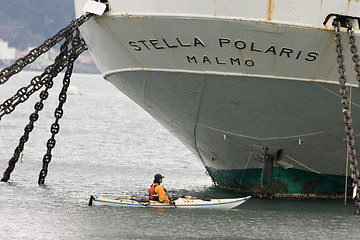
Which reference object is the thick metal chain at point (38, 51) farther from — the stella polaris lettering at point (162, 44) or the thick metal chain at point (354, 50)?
the thick metal chain at point (354, 50)

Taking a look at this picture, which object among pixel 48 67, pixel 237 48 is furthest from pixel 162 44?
pixel 48 67

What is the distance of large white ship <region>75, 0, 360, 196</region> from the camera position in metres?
18.3

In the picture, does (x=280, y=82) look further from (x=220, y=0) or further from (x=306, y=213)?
(x=306, y=213)

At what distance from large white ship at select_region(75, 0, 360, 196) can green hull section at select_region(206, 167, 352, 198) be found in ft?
0.09

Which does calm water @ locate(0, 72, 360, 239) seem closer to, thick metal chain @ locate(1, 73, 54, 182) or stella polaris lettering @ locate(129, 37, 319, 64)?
thick metal chain @ locate(1, 73, 54, 182)

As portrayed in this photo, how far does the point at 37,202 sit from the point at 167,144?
2785 centimetres

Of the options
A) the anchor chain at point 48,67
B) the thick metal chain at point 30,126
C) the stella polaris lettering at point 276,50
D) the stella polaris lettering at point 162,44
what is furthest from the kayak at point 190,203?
the stella polaris lettering at point 276,50

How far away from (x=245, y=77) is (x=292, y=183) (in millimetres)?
3975

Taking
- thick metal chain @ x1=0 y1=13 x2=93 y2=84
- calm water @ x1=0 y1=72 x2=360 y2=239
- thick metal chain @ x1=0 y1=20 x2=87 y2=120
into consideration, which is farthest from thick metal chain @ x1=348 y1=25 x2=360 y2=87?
thick metal chain @ x1=0 y1=20 x2=87 y2=120

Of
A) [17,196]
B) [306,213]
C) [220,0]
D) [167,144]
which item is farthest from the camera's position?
[167,144]

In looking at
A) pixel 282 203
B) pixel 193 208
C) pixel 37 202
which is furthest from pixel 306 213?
pixel 37 202

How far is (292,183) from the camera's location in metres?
22.2

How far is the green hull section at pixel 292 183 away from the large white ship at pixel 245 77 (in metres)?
0.03

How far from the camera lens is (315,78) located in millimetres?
19078
